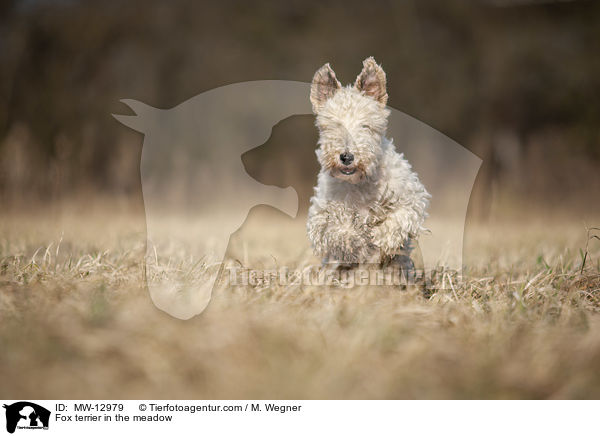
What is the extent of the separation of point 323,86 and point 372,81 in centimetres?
36

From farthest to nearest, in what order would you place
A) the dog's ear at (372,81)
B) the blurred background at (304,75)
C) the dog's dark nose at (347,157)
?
the blurred background at (304,75) < the dog's ear at (372,81) < the dog's dark nose at (347,157)

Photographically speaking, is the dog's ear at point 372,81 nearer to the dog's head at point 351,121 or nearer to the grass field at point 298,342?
the dog's head at point 351,121

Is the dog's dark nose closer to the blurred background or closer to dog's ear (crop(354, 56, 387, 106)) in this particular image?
dog's ear (crop(354, 56, 387, 106))

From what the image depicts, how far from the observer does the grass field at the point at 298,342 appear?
5.80 ft

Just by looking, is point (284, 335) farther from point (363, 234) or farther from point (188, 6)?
point (188, 6)

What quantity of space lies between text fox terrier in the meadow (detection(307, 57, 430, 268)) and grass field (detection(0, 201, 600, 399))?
0.46m

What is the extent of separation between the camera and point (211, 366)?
183 cm

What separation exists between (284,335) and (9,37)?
827cm

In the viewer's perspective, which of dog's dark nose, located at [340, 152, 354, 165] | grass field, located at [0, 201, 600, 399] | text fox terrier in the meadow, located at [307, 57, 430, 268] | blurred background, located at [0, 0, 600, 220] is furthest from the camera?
blurred background, located at [0, 0, 600, 220]
